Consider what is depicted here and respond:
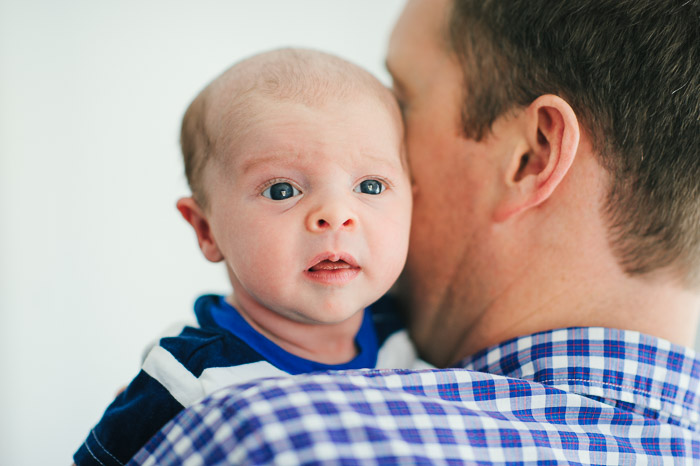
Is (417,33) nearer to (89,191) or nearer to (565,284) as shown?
(565,284)

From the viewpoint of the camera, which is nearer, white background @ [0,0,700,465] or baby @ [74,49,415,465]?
baby @ [74,49,415,465]

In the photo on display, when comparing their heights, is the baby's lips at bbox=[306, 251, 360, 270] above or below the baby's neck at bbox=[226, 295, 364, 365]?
above

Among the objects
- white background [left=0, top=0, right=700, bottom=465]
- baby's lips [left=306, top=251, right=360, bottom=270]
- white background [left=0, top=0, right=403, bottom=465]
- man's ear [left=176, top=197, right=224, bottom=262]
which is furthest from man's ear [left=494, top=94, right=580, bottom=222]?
white background [left=0, top=0, right=403, bottom=465]

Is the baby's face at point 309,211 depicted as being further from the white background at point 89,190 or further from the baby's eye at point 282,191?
the white background at point 89,190

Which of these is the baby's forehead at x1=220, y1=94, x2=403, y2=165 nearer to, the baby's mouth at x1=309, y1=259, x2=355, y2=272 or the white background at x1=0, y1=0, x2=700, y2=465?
the baby's mouth at x1=309, y1=259, x2=355, y2=272

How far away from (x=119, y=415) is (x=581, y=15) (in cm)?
97

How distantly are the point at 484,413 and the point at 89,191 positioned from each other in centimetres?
202

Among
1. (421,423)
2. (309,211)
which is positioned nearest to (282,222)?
(309,211)

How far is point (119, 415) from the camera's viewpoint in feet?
3.09

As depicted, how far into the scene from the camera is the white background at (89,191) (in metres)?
2.31

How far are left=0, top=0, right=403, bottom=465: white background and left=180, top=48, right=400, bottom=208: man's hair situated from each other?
1397mm

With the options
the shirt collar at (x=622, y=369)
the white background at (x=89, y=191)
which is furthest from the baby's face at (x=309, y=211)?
the white background at (x=89, y=191)

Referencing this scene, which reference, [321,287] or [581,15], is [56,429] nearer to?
[321,287]

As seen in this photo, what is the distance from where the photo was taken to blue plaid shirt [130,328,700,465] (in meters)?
0.73
